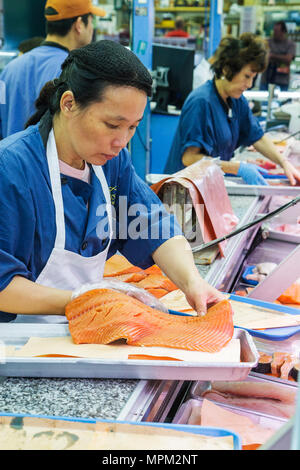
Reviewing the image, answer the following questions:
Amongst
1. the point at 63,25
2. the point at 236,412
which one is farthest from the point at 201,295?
the point at 63,25

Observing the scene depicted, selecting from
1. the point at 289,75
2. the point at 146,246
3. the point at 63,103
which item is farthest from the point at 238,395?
the point at 289,75

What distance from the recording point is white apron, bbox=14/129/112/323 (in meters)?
1.77

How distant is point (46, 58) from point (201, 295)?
2.25 metres

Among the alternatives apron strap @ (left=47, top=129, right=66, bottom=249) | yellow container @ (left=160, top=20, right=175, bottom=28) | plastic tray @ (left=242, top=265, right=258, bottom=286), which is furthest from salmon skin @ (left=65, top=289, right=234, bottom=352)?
yellow container @ (left=160, top=20, right=175, bottom=28)

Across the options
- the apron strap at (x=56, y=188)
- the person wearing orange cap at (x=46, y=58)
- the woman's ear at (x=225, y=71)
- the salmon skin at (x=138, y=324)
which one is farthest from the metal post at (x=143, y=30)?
the salmon skin at (x=138, y=324)

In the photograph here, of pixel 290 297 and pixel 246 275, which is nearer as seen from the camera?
pixel 290 297

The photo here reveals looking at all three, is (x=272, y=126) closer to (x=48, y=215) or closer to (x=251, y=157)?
(x=251, y=157)

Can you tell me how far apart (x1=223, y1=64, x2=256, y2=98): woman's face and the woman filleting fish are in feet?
7.06

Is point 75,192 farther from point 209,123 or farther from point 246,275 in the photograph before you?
point 209,123

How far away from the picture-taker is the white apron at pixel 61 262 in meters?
1.77

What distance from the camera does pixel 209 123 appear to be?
159 inches

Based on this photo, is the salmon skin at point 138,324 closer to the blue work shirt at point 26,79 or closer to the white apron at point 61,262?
the white apron at point 61,262

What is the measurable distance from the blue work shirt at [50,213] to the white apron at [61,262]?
20 millimetres

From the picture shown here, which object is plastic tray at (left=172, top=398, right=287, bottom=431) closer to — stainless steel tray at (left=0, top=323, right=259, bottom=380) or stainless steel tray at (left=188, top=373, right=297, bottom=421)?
stainless steel tray at (left=188, top=373, right=297, bottom=421)
